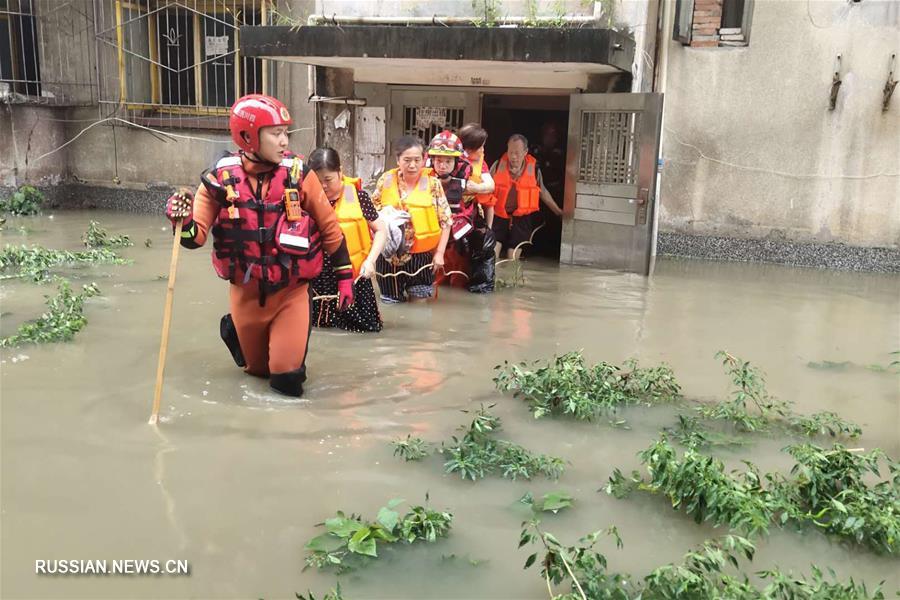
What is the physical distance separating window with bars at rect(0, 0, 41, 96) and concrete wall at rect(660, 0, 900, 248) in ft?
29.3

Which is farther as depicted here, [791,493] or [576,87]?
[576,87]

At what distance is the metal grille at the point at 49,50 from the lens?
12.3 meters

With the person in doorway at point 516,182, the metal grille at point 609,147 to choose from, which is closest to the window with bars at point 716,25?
the metal grille at point 609,147

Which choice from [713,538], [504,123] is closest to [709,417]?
[713,538]

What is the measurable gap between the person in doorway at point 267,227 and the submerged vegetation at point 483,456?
1050 millimetres

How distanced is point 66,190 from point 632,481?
1152cm

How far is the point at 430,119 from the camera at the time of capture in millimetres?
11352

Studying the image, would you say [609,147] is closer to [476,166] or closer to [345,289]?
A: [476,166]

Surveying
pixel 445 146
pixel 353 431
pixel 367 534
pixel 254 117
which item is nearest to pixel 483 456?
pixel 353 431

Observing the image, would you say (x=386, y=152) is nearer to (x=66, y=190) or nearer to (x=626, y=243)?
(x=626, y=243)

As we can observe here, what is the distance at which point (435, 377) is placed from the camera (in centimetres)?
560

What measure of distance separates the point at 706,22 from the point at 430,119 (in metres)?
3.61

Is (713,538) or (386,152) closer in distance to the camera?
(713,538)

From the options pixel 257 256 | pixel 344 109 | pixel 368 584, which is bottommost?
pixel 368 584
